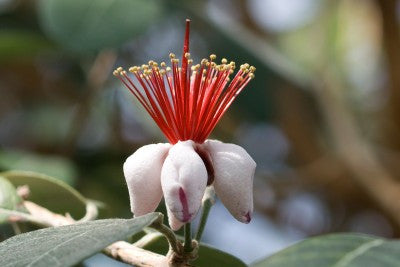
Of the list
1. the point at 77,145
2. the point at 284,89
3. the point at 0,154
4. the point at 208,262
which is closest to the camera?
the point at 208,262

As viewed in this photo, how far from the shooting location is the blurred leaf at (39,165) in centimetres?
190

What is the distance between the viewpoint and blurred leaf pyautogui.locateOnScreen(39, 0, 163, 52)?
210cm

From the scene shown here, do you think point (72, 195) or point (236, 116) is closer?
point (72, 195)

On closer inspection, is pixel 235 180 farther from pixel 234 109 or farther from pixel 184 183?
pixel 234 109

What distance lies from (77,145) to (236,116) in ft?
1.89

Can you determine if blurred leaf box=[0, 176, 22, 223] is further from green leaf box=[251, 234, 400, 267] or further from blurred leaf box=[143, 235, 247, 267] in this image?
green leaf box=[251, 234, 400, 267]

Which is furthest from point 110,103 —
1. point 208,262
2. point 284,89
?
point 208,262

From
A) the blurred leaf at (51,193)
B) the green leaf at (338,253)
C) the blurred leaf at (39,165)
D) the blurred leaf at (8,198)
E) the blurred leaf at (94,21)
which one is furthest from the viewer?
the blurred leaf at (94,21)

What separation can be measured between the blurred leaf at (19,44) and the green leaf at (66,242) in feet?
4.70

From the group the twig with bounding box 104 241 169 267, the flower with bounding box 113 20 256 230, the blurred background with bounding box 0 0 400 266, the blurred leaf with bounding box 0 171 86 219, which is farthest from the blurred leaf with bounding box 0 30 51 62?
the twig with bounding box 104 241 169 267

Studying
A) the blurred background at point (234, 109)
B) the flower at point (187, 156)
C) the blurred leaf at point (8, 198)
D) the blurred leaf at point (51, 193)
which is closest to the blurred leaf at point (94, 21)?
the blurred background at point (234, 109)

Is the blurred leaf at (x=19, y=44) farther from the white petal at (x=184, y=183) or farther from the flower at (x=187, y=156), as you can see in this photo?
the white petal at (x=184, y=183)

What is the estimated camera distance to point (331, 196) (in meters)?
2.76

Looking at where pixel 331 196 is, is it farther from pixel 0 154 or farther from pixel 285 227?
pixel 0 154
